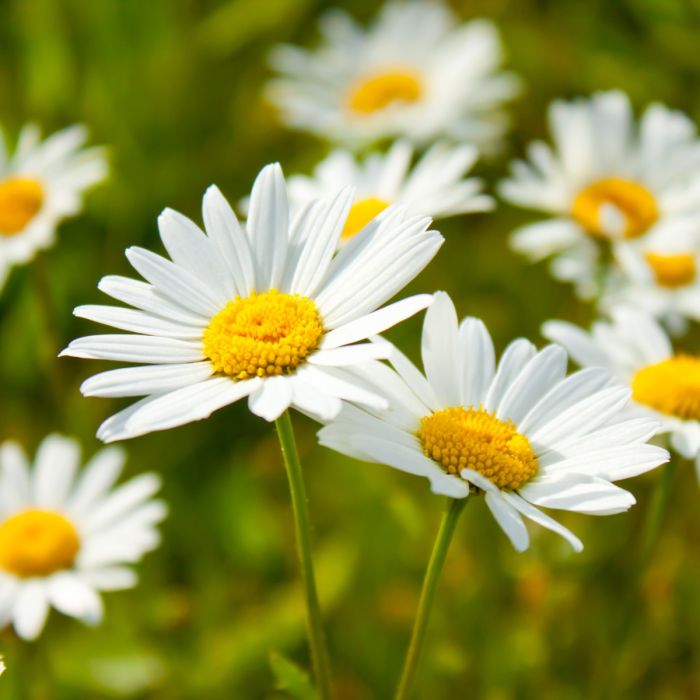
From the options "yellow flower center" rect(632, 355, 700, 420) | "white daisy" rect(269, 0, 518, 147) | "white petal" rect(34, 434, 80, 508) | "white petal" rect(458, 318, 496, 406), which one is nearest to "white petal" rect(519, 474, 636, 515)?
"white petal" rect(458, 318, 496, 406)

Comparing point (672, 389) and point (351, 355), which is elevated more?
point (351, 355)

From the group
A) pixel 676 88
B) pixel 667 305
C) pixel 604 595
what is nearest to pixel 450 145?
pixel 676 88

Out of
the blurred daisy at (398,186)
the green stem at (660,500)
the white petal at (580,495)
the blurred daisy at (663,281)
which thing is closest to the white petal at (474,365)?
the white petal at (580,495)

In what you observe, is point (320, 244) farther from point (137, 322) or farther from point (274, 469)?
point (274, 469)

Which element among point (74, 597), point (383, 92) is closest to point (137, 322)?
point (74, 597)

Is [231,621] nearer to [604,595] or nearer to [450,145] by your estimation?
[604,595]

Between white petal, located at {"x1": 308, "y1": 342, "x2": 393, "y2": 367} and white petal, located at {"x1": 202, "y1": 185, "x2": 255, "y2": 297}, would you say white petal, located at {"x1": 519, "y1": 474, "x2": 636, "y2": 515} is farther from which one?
white petal, located at {"x1": 202, "y1": 185, "x2": 255, "y2": 297}
